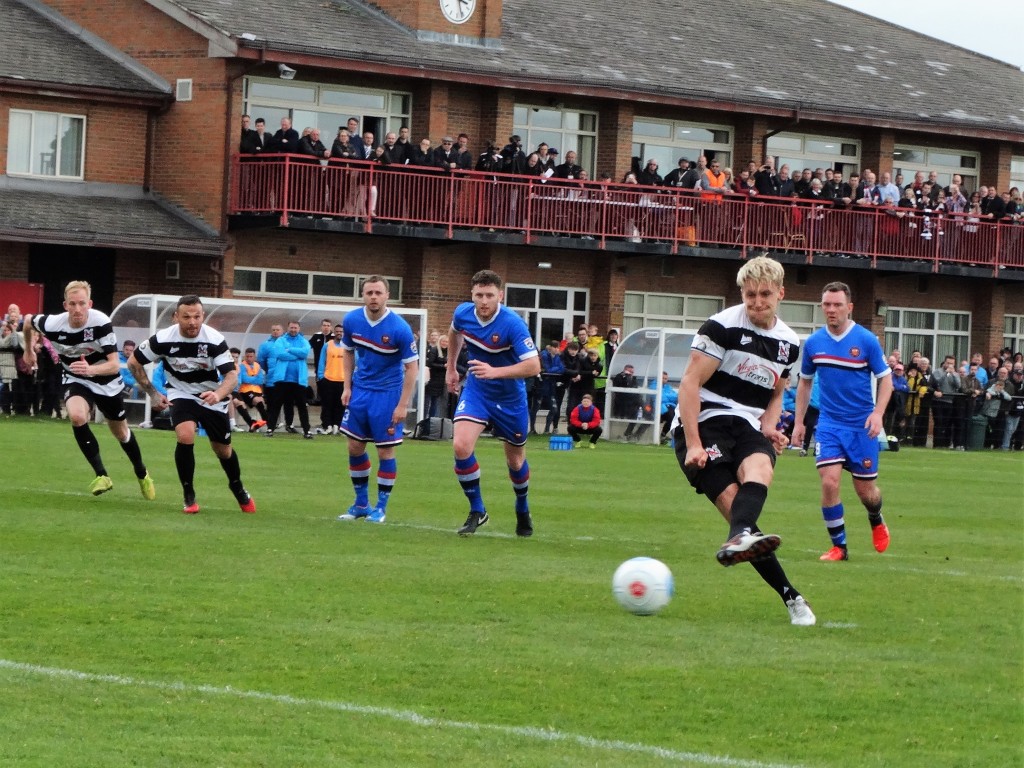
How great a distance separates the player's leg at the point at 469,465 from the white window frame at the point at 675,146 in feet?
88.7

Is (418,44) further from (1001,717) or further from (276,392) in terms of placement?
(1001,717)

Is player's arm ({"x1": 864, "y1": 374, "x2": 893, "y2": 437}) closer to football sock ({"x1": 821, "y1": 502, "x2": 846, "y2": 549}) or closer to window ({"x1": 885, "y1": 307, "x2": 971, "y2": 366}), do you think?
football sock ({"x1": 821, "y1": 502, "x2": 846, "y2": 549})

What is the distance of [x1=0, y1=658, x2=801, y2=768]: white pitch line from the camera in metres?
6.48

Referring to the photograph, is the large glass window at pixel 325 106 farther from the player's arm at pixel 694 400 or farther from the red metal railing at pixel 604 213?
the player's arm at pixel 694 400

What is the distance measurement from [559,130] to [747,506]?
102ft

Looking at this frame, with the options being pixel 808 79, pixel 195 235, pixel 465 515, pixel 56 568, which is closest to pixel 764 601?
pixel 56 568

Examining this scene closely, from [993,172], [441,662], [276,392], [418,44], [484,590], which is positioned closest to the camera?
[441,662]

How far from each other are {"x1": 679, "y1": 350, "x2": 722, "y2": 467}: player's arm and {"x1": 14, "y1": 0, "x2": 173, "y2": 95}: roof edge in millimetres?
27707

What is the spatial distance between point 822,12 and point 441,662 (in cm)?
4288

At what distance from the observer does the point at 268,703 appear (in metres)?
7.14

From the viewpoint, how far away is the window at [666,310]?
4038 centimetres

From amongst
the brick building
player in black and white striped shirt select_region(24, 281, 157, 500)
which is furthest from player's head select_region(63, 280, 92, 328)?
the brick building

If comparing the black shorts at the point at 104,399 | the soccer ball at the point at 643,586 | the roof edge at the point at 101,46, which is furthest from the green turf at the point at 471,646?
the roof edge at the point at 101,46

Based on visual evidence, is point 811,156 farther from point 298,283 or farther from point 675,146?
point 298,283
